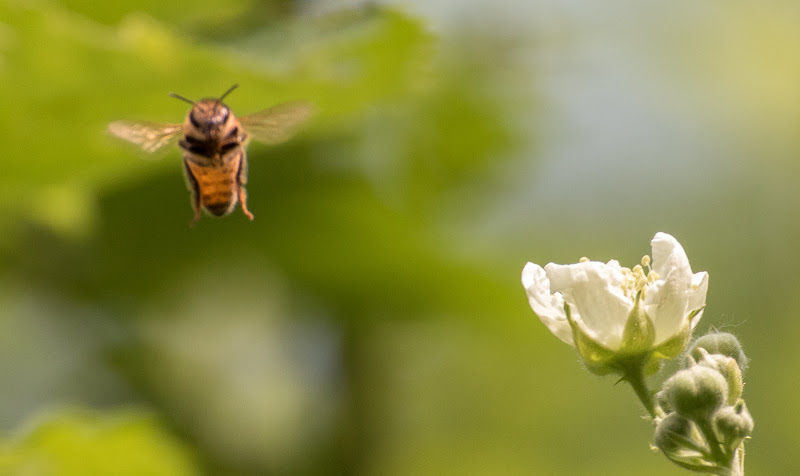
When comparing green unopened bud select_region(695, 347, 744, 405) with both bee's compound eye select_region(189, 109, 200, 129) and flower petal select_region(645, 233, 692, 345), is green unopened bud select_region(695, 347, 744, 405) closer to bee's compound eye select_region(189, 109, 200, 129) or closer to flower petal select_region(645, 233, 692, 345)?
flower petal select_region(645, 233, 692, 345)

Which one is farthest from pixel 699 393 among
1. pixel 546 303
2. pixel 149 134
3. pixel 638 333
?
pixel 149 134

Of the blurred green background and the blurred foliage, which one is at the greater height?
the blurred green background

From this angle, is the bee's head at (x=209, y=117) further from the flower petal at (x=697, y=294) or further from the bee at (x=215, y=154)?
the flower petal at (x=697, y=294)

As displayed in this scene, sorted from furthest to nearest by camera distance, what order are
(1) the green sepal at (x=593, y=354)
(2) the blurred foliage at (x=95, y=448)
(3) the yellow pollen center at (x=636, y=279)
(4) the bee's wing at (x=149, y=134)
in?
(2) the blurred foliage at (x=95, y=448)
(3) the yellow pollen center at (x=636, y=279)
(4) the bee's wing at (x=149, y=134)
(1) the green sepal at (x=593, y=354)

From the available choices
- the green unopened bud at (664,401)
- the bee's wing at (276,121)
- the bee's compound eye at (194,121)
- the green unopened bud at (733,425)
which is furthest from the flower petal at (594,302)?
the bee's compound eye at (194,121)

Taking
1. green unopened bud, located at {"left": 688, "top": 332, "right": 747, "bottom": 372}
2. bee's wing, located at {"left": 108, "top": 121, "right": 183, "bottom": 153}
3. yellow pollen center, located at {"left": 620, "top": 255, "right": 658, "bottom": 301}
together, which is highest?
bee's wing, located at {"left": 108, "top": 121, "right": 183, "bottom": 153}

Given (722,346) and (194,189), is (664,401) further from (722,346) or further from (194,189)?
(194,189)

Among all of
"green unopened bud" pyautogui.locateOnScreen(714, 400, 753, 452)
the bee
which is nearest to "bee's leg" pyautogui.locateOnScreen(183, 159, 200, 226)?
the bee

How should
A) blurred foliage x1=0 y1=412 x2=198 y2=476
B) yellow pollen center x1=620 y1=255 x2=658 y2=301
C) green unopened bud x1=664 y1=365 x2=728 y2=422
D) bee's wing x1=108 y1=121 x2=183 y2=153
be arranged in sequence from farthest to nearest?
blurred foliage x1=0 y1=412 x2=198 y2=476 < yellow pollen center x1=620 y1=255 x2=658 y2=301 < bee's wing x1=108 y1=121 x2=183 y2=153 < green unopened bud x1=664 y1=365 x2=728 y2=422
